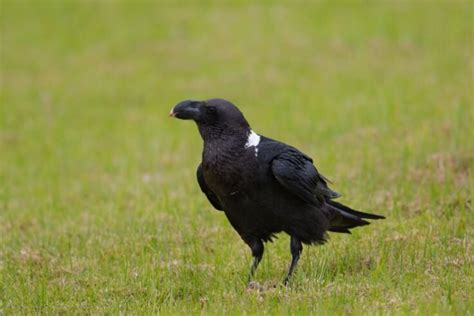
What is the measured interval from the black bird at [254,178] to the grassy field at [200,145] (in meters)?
0.33

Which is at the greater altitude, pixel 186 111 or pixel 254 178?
pixel 186 111

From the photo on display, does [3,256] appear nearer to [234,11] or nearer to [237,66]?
[237,66]

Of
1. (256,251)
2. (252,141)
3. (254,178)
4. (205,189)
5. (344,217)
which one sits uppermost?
(252,141)

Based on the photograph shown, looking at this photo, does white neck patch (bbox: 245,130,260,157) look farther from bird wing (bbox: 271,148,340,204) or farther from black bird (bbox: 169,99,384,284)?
bird wing (bbox: 271,148,340,204)

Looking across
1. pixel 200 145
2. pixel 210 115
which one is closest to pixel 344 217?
pixel 210 115

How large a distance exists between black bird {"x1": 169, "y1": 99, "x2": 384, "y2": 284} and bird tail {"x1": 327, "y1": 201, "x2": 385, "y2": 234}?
36cm

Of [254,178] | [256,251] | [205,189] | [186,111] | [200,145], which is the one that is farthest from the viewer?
[200,145]

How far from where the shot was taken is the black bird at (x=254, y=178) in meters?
5.73

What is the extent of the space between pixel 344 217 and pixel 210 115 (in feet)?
4.45

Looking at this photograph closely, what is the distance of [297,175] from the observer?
5.84 metres

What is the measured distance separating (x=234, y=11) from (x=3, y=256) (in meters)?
13.2

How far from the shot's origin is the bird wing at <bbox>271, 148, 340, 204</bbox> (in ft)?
19.0

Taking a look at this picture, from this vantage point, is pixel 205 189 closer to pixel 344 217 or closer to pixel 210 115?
pixel 210 115

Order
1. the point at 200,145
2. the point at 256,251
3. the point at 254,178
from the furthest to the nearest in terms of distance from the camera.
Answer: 1. the point at 200,145
2. the point at 256,251
3. the point at 254,178
